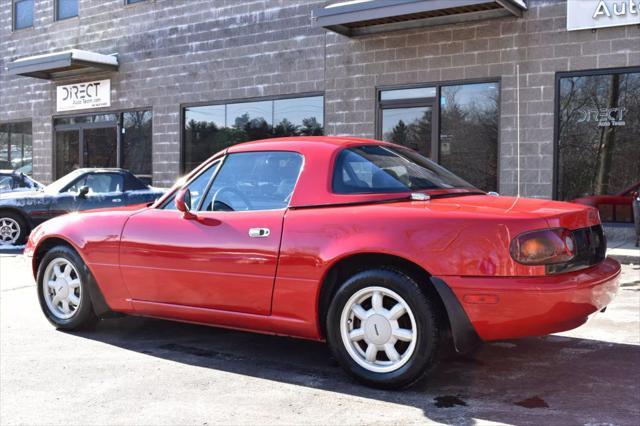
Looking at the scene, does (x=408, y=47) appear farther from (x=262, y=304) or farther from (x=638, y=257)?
(x=262, y=304)

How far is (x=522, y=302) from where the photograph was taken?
3.58 m

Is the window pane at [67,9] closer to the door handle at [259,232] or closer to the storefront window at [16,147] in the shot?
the storefront window at [16,147]

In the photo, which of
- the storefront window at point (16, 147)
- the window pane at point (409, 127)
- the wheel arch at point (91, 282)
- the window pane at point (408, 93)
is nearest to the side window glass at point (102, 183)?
the window pane at point (409, 127)

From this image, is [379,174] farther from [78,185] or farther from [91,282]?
[78,185]

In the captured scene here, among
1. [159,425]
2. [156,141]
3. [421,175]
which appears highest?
[156,141]

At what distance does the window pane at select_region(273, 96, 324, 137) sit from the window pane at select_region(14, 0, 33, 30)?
9499mm

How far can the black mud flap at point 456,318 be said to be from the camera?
3688 millimetres

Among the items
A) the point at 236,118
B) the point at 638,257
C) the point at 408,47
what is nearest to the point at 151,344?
the point at 638,257

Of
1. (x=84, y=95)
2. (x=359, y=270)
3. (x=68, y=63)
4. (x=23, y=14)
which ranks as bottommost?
(x=359, y=270)

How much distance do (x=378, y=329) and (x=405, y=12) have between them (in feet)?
27.4

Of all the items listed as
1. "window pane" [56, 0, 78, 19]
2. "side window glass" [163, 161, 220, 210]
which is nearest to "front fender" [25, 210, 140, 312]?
"side window glass" [163, 161, 220, 210]

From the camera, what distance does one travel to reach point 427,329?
3748 millimetres

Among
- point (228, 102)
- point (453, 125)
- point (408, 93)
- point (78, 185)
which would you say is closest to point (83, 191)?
point (78, 185)

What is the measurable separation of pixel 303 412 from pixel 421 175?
A: 5.73 ft
